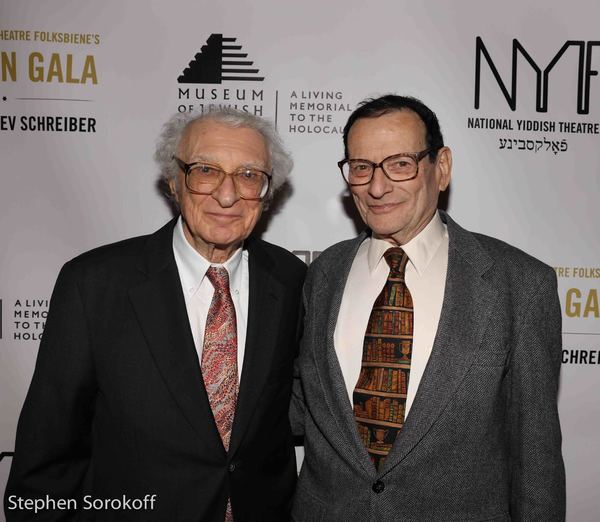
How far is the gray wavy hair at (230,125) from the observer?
5.65ft

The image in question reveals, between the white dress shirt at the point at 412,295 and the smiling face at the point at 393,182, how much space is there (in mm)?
69

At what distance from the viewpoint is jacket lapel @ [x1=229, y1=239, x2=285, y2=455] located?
5.41ft

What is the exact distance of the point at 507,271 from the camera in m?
1.65

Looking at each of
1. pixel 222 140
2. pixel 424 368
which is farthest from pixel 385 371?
pixel 222 140

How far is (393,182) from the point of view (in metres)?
1.68

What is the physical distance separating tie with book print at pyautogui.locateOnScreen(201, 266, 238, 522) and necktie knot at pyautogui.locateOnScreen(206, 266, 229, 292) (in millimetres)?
35

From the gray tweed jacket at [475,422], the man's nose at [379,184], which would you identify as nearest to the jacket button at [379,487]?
the gray tweed jacket at [475,422]

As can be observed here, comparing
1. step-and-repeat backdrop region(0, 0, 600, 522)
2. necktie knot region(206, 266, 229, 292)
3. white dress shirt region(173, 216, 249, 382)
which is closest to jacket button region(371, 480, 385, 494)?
white dress shirt region(173, 216, 249, 382)

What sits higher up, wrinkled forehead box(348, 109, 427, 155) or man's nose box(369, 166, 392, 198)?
wrinkled forehead box(348, 109, 427, 155)

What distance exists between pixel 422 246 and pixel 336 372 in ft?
1.54

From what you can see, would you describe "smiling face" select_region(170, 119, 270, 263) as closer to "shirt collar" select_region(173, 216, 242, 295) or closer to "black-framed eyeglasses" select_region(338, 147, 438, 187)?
"shirt collar" select_region(173, 216, 242, 295)

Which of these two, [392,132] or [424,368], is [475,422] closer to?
[424,368]

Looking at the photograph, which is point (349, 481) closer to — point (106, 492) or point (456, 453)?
point (456, 453)

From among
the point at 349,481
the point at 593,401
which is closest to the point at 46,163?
the point at 349,481
